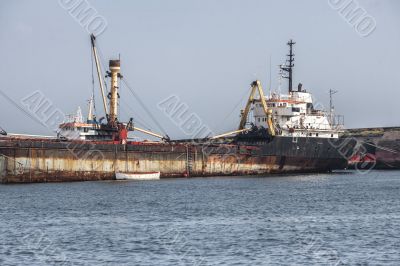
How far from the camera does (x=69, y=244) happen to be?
3238 cm

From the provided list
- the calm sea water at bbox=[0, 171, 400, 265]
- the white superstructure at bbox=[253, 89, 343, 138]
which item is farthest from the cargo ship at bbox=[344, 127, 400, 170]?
the calm sea water at bbox=[0, 171, 400, 265]

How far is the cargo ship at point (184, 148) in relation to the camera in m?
66.9

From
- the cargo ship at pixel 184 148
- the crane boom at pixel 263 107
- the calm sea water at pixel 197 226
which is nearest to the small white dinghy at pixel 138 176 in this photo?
the cargo ship at pixel 184 148

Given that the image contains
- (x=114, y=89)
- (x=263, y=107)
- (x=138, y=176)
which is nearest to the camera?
(x=138, y=176)

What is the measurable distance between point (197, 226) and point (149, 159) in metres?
37.0

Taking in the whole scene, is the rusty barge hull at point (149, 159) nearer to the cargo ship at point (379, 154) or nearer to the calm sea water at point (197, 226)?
the calm sea water at point (197, 226)

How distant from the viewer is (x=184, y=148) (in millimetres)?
76562

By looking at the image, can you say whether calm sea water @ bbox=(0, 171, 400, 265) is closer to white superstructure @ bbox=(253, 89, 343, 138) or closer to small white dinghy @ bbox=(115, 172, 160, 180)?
small white dinghy @ bbox=(115, 172, 160, 180)

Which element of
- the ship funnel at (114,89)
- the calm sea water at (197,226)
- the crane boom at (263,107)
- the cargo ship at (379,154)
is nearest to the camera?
the calm sea water at (197,226)

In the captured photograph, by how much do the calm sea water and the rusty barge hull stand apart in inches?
206

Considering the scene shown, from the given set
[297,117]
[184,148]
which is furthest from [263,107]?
[184,148]

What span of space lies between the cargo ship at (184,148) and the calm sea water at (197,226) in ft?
20.3

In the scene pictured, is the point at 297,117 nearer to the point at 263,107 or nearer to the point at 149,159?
the point at 263,107

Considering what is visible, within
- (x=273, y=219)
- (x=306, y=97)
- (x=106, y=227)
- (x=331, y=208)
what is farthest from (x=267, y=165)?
(x=106, y=227)
